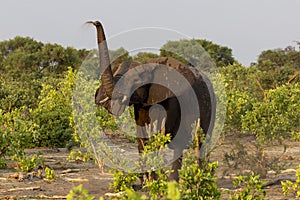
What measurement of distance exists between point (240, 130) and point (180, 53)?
2.52 m

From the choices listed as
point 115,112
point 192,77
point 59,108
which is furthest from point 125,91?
point 59,108

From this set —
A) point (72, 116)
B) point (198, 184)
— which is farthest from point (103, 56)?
point (72, 116)

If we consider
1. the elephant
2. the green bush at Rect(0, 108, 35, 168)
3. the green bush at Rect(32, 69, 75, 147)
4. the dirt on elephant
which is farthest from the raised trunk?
the green bush at Rect(32, 69, 75, 147)

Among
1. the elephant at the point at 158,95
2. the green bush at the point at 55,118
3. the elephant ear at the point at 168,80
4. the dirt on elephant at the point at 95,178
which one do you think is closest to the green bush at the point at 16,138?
the dirt on elephant at the point at 95,178

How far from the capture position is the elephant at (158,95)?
7.04 m

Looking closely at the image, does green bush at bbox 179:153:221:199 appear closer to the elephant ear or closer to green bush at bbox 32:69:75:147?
the elephant ear

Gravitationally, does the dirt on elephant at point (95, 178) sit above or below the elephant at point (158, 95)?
below

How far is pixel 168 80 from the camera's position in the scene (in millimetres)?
7707

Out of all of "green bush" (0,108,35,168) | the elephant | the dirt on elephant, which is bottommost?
the dirt on elephant

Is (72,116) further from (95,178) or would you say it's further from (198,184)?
(198,184)

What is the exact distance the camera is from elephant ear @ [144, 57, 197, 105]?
7.52 m

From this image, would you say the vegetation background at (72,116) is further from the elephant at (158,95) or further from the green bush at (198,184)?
the green bush at (198,184)

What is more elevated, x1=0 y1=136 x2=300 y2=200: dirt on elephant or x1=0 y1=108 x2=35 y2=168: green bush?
x1=0 y1=108 x2=35 y2=168: green bush

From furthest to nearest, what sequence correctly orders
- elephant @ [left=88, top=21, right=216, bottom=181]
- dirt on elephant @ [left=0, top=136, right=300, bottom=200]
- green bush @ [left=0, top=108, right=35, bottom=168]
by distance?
1. green bush @ [left=0, top=108, right=35, bottom=168]
2. dirt on elephant @ [left=0, top=136, right=300, bottom=200]
3. elephant @ [left=88, top=21, right=216, bottom=181]
